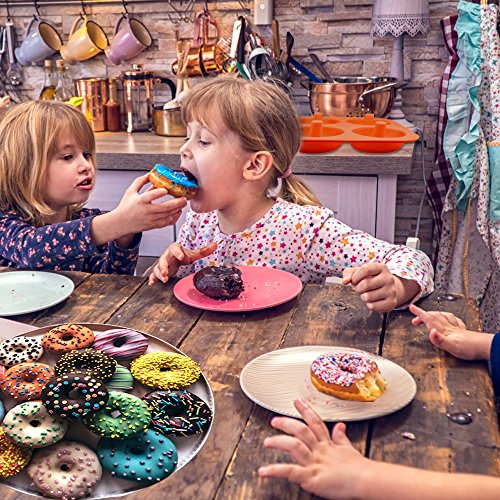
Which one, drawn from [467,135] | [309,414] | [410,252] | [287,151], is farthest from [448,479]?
[467,135]

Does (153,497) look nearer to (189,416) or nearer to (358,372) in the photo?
(189,416)

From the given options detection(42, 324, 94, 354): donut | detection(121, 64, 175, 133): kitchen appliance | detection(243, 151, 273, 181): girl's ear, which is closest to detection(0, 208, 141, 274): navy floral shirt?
detection(243, 151, 273, 181): girl's ear

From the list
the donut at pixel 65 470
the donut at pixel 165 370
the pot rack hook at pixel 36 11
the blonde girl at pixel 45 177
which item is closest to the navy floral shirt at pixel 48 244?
the blonde girl at pixel 45 177

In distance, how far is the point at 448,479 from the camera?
0.77 metres

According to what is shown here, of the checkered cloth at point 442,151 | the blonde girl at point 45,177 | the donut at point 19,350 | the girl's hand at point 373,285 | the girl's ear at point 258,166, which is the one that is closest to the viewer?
the donut at point 19,350

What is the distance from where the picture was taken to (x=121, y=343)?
1.15m

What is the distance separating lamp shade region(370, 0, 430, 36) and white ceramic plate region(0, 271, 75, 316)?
5.98ft

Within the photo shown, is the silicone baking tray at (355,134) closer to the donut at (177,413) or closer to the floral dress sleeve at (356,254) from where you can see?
the floral dress sleeve at (356,254)

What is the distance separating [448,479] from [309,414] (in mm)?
178

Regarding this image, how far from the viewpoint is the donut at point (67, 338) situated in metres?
1.11

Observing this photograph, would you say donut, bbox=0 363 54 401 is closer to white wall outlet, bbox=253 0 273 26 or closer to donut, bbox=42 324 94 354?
donut, bbox=42 324 94 354

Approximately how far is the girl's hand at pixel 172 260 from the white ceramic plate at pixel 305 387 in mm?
451

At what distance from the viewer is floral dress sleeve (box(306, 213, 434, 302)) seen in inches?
54.7

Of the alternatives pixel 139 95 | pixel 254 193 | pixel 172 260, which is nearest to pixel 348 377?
pixel 172 260
